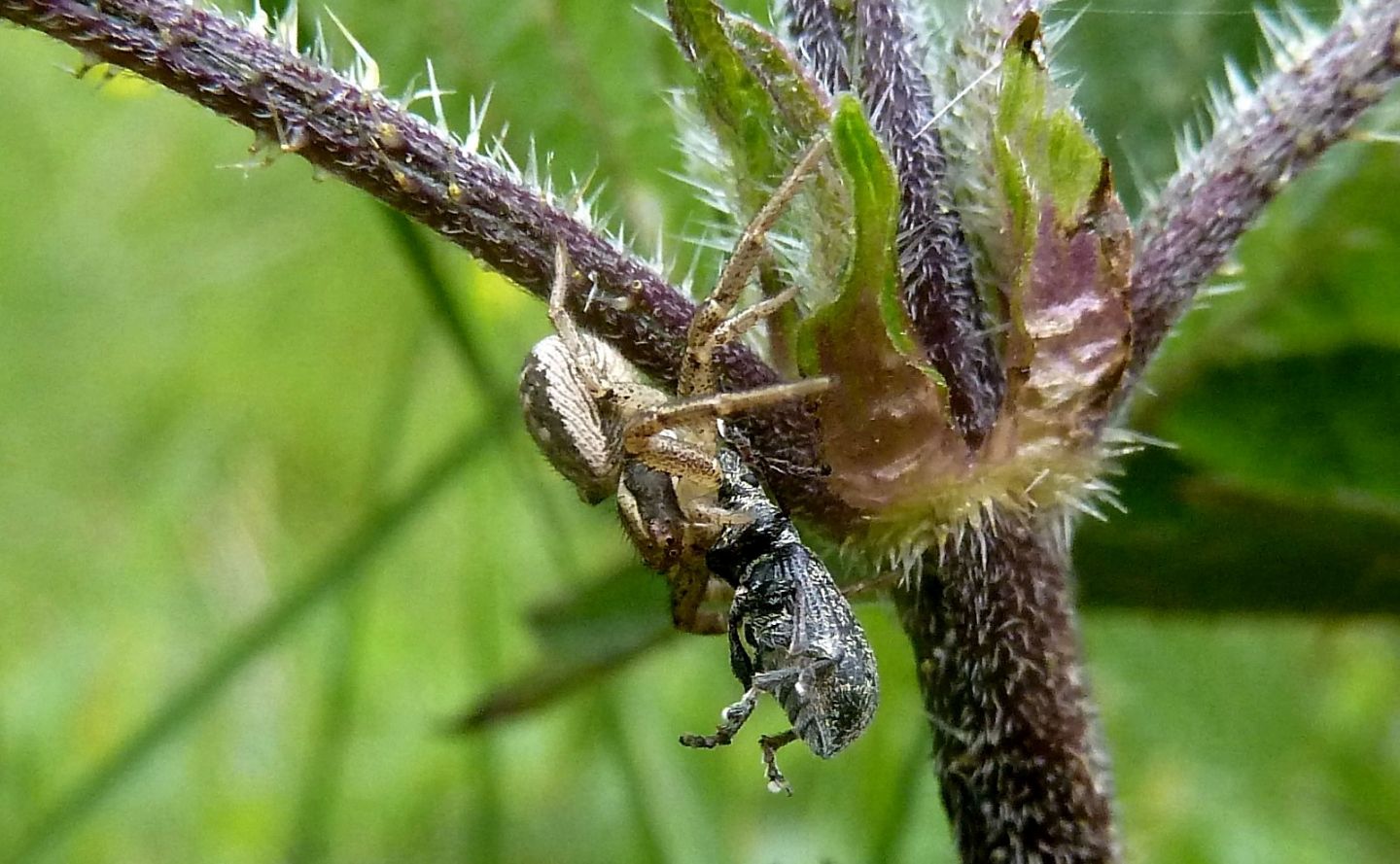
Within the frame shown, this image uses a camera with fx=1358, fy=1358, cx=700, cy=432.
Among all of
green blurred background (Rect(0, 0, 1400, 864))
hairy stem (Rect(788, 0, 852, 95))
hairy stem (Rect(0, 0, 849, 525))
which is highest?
hairy stem (Rect(788, 0, 852, 95))

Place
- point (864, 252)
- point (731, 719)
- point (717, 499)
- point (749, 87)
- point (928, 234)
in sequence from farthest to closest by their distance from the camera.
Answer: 1. point (717, 499)
2. point (731, 719)
3. point (928, 234)
4. point (749, 87)
5. point (864, 252)

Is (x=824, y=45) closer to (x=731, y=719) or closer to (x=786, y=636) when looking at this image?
(x=786, y=636)

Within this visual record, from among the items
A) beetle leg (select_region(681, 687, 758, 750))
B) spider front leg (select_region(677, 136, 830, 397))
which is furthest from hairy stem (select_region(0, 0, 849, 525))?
beetle leg (select_region(681, 687, 758, 750))

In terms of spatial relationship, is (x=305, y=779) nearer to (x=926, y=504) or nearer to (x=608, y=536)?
(x=608, y=536)

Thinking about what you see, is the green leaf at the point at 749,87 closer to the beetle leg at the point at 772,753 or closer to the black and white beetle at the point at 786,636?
the black and white beetle at the point at 786,636

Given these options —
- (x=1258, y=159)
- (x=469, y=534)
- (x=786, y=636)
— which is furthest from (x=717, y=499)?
(x=469, y=534)

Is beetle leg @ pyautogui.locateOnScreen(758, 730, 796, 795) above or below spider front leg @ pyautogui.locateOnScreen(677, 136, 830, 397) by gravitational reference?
below

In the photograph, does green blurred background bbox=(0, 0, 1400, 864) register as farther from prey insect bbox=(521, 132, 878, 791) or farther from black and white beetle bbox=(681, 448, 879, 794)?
black and white beetle bbox=(681, 448, 879, 794)
